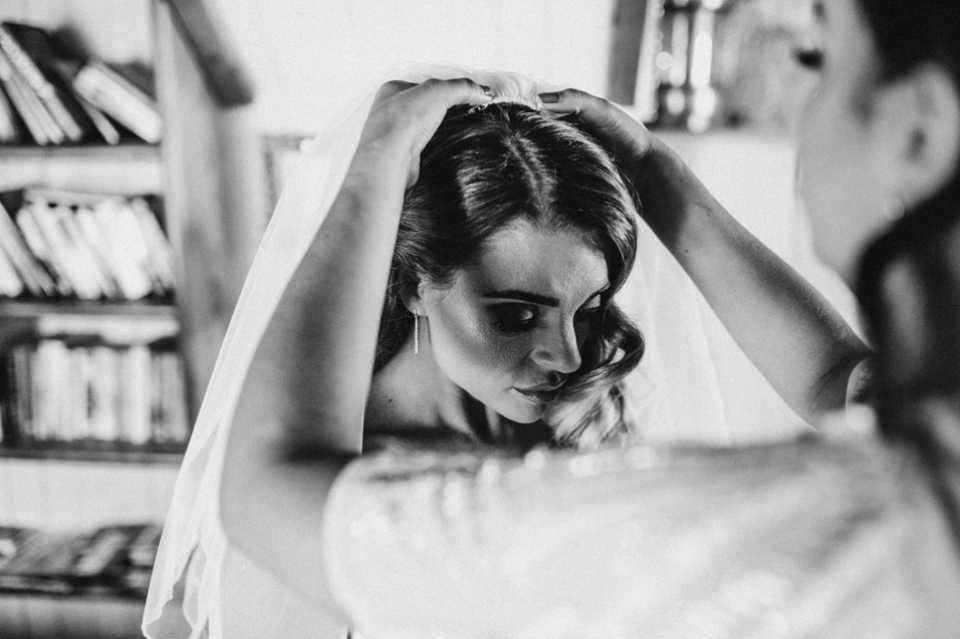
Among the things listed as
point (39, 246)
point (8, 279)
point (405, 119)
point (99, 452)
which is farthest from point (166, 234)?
point (405, 119)

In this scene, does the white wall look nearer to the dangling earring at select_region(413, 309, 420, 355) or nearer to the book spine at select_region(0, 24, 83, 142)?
the book spine at select_region(0, 24, 83, 142)

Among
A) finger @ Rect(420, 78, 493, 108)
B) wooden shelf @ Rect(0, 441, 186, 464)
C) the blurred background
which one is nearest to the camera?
finger @ Rect(420, 78, 493, 108)

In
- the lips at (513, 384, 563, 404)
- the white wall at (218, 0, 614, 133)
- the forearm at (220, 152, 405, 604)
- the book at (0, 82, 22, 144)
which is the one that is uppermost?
the white wall at (218, 0, 614, 133)

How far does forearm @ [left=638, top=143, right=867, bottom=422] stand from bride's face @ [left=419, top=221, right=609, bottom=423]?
0.12 meters

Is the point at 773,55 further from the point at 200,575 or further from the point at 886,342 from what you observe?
the point at 200,575

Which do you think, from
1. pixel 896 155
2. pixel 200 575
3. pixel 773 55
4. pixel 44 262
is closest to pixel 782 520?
pixel 896 155

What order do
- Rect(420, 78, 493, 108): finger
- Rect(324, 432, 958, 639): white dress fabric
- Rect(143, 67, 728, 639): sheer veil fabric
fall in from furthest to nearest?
Rect(143, 67, 728, 639): sheer veil fabric < Rect(420, 78, 493, 108): finger < Rect(324, 432, 958, 639): white dress fabric

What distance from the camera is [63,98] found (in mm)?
1510

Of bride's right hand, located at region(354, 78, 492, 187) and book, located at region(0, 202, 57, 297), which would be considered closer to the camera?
bride's right hand, located at region(354, 78, 492, 187)

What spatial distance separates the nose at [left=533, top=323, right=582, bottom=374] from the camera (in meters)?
0.88

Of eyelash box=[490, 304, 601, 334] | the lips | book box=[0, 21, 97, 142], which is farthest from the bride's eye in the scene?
book box=[0, 21, 97, 142]

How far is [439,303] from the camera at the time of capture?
90 centimetres

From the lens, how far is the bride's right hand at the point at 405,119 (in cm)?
60

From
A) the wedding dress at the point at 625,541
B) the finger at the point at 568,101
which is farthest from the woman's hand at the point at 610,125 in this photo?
the wedding dress at the point at 625,541
